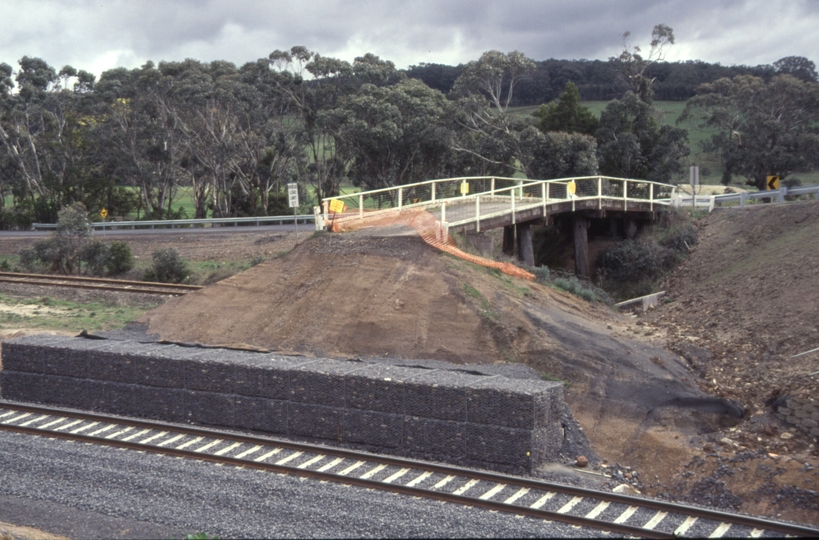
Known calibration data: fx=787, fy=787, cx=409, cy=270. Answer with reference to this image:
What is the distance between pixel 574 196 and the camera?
1007 inches

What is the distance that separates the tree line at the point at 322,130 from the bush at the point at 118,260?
15.5 m

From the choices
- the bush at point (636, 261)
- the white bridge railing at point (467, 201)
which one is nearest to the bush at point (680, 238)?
the bush at point (636, 261)

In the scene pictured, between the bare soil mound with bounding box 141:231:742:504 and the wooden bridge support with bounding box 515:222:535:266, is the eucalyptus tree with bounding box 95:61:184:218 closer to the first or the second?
the wooden bridge support with bounding box 515:222:535:266

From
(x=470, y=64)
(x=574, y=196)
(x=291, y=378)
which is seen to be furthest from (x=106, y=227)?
(x=291, y=378)

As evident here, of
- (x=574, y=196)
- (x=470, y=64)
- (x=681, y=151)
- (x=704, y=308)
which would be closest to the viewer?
(x=704, y=308)

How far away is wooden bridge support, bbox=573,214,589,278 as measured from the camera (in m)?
26.9

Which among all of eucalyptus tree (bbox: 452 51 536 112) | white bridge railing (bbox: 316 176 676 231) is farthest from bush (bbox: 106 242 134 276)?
eucalyptus tree (bbox: 452 51 536 112)

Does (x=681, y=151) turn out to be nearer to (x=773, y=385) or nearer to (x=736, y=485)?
(x=773, y=385)

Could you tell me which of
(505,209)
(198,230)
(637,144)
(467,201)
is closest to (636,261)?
(505,209)

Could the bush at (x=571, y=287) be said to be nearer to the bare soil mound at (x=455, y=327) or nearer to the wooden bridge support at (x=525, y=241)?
the bare soil mound at (x=455, y=327)

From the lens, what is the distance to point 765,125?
136ft

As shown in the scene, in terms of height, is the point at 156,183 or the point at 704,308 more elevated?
the point at 156,183

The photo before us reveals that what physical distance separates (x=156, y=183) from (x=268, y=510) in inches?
1837

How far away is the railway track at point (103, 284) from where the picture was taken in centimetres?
2553
